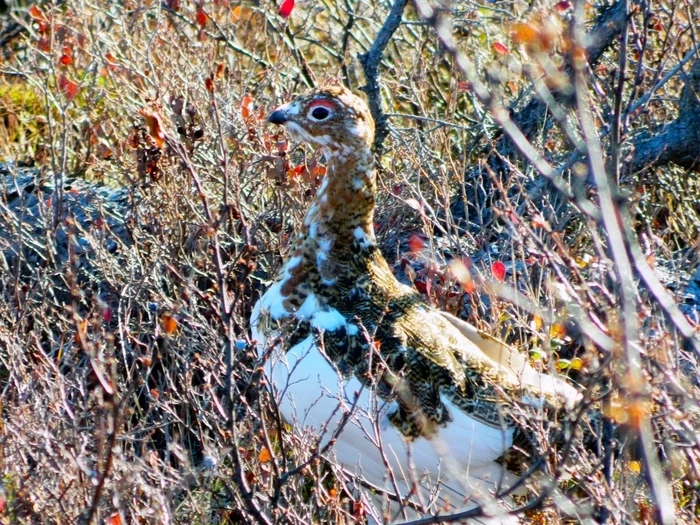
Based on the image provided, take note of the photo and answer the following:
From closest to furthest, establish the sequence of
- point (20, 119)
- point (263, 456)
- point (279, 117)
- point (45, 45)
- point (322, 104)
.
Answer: point (263, 456)
point (322, 104)
point (279, 117)
point (45, 45)
point (20, 119)

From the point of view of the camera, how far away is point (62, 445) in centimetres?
280

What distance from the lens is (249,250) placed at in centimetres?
252

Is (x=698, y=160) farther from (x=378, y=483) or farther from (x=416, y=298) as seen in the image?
(x=378, y=483)

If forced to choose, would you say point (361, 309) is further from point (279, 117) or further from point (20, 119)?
point (20, 119)

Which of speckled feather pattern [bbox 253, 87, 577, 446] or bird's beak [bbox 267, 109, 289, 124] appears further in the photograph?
bird's beak [bbox 267, 109, 289, 124]

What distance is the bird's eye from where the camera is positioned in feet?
12.5

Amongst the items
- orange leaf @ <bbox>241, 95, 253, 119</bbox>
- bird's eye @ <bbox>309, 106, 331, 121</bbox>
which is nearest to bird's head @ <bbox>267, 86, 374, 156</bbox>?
bird's eye @ <bbox>309, 106, 331, 121</bbox>

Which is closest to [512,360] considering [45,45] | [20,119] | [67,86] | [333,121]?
[333,121]

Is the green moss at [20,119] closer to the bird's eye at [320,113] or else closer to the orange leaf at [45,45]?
the orange leaf at [45,45]

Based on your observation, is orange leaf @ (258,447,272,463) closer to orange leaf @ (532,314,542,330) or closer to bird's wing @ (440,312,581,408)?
bird's wing @ (440,312,581,408)

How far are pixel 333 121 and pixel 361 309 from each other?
2.50 ft

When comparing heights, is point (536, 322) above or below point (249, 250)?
above

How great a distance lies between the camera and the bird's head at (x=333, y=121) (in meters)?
3.79

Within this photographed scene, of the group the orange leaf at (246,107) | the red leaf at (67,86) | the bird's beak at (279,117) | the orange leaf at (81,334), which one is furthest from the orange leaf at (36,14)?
the orange leaf at (81,334)
